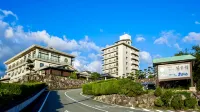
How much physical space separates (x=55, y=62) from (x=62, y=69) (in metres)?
14.7

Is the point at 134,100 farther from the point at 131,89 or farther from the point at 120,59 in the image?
the point at 120,59

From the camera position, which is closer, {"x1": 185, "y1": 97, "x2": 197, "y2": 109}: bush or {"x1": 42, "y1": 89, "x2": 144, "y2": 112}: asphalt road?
{"x1": 42, "y1": 89, "x2": 144, "y2": 112}: asphalt road

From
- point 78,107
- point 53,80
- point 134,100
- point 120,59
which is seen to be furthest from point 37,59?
point 78,107

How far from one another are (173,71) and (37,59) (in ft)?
206

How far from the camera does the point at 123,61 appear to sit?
112 metres

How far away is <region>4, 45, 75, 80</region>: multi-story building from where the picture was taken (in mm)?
84438

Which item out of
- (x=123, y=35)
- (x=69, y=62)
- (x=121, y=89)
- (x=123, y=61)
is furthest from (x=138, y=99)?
(x=123, y=35)

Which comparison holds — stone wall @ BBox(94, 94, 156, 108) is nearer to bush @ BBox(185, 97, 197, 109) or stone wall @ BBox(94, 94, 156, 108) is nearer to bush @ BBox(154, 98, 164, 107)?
bush @ BBox(154, 98, 164, 107)

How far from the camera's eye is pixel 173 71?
30.0 meters

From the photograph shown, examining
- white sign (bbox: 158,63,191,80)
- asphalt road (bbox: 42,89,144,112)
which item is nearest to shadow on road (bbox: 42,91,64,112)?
asphalt road (bbox: 42,89,144,112)

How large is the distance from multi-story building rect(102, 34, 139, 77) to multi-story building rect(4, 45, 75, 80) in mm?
24265

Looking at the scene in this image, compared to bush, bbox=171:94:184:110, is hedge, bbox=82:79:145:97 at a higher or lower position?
higher

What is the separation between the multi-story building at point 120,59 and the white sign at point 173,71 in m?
76.9

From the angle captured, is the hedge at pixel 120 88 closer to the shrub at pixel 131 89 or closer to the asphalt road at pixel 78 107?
the shrub at pixel 131 89
